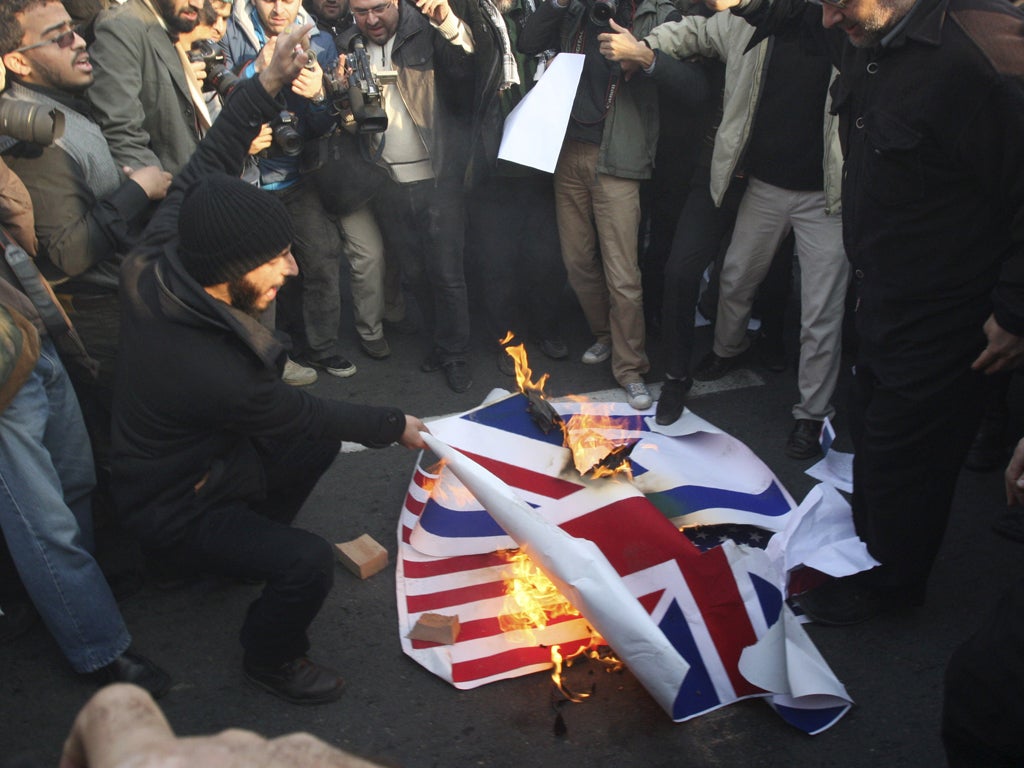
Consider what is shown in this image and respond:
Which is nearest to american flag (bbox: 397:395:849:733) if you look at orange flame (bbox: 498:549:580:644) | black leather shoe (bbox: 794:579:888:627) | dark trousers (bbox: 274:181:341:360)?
orange flame (bbox: 498:549:580:644)

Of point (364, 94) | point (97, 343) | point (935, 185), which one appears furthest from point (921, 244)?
point (97, 343)

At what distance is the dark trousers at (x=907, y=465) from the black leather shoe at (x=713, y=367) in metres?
1.83

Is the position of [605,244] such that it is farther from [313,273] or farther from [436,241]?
[313,273]

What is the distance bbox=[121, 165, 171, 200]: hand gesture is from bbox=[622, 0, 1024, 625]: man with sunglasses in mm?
2665

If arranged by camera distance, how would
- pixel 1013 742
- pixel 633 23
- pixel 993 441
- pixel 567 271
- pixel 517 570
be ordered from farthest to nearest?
1. pixel 567 271
2. pixel 633 23
3. pixel 993 441
4. pixel 517 570
5. pixel 1013 742

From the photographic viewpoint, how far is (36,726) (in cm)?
325

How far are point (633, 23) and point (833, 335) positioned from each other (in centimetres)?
202

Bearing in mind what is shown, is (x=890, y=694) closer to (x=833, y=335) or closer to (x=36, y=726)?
(x=833, y=335)

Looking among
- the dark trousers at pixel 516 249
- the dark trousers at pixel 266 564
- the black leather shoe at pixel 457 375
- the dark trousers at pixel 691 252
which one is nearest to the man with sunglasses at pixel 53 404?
the dark trousers at pixel 266 564

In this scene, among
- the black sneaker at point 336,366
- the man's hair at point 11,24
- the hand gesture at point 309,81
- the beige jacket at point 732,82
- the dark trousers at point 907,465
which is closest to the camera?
the dark trousers at point 907,465

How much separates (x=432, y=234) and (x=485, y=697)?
9.61 feet

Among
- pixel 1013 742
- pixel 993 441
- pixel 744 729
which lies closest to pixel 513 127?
pixel 993 441

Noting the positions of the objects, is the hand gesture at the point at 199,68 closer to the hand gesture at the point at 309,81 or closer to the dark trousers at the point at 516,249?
the hand gesture at the point at 309,81

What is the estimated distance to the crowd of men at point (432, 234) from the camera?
9.80ft
